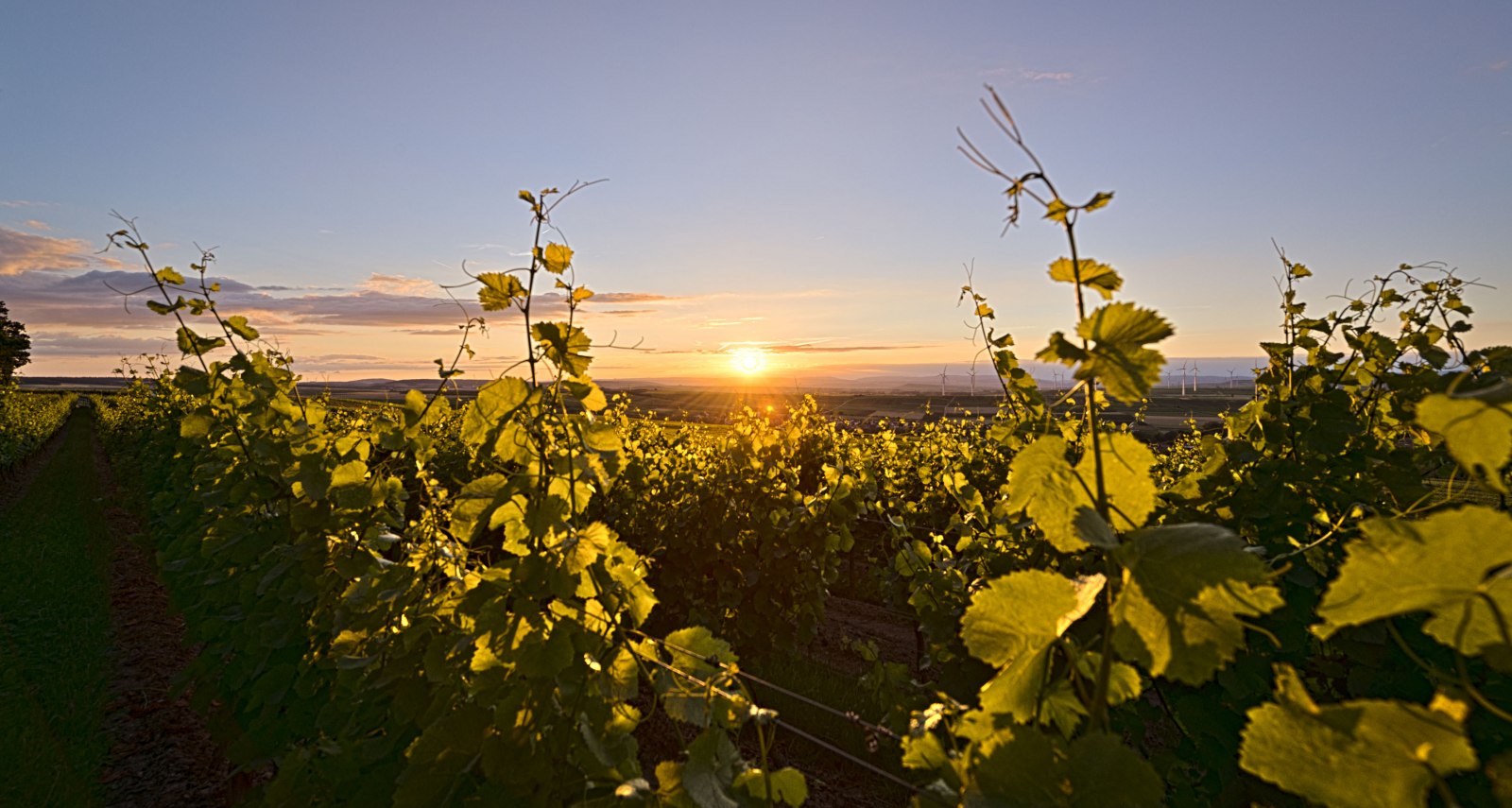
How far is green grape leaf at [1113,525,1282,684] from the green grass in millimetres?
6464

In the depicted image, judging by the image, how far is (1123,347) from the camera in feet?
3.25

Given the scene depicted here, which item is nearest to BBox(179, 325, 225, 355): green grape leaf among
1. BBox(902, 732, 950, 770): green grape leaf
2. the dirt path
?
the dirt path

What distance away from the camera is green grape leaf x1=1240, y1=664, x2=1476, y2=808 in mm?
619

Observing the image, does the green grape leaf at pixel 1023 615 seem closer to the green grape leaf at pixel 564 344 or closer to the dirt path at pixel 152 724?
the green grape leaf at pixel 564 344

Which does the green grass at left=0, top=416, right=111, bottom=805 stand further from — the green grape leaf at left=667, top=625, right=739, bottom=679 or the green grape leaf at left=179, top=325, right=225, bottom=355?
the green grape leaf at left=667, top=625, right=739, bottom=679

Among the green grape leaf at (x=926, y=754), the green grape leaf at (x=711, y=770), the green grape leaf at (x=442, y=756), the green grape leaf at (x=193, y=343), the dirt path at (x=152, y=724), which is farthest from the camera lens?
the dirt path at (x=152, y=724)

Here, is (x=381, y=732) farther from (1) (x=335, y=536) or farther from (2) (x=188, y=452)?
(2) (x=188, y=452)

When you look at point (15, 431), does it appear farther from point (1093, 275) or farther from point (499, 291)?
point (1093, 275)

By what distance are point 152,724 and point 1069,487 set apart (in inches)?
293

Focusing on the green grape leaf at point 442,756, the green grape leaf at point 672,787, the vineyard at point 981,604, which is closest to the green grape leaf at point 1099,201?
the vineyard at point 981,604

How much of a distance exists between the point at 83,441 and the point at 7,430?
18.7 meters

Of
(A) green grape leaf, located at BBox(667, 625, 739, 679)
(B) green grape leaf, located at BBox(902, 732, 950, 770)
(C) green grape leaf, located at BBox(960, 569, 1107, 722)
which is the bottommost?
(A) green grape leaf, located at BBox(667, 625, 739, 679)

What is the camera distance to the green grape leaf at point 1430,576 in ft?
2.10

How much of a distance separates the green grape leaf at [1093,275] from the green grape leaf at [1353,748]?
519 mm
